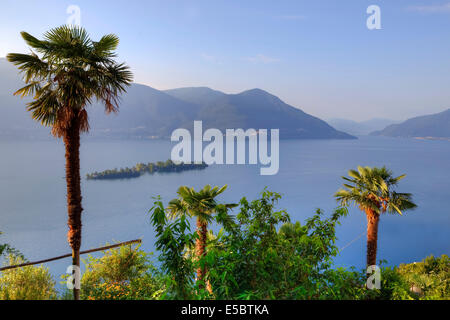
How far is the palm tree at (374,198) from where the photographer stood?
11469 mm

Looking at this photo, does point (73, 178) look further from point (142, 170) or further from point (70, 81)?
point (142, 170)

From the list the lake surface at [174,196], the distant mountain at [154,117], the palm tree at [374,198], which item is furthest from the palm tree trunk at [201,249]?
the distant mountain at [154,117]

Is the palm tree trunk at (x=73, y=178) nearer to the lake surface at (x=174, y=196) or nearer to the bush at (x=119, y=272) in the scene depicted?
the bush at (x=119, y=272)

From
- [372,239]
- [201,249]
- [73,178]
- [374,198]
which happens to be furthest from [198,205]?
[374,198]

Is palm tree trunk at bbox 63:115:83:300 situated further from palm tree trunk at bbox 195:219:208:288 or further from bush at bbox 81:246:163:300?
palm tree trunk at bbox 195:219:208:288

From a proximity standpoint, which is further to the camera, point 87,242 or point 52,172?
point 52,172

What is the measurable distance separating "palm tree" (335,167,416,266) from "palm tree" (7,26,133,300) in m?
9.60

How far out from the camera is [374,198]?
11812 millimetres

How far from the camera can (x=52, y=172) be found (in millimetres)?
89750

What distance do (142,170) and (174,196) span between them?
1138 inches

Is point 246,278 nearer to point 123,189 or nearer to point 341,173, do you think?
point 123,189

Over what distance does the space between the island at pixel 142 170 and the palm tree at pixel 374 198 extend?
8445 cm

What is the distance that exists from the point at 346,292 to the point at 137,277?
6955mm
